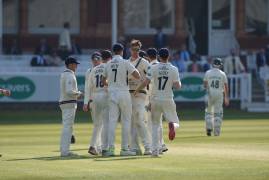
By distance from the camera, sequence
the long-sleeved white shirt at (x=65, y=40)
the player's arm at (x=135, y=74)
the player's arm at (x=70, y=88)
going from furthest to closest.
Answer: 1. the long-sleeved white shirt at (x=65, y=40)
2. the player's arm at (x=70, y=88)
3. the player's arm at (x=135, y=74)

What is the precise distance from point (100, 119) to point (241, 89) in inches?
765

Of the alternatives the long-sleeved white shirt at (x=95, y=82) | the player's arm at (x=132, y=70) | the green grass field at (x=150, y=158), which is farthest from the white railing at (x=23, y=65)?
the player's arm at (x=132, y=70)

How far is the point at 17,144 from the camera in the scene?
24.4 meters

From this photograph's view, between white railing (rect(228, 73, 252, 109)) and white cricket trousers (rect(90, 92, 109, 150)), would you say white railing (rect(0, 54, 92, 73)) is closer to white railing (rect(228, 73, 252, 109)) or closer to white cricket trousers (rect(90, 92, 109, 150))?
white railing (rect(228, 73, 252, 109))

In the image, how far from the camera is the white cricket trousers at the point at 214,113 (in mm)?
27219

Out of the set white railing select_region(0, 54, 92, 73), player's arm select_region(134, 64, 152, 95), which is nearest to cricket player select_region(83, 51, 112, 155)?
player's arm select_region(134, 64, 152, 95)

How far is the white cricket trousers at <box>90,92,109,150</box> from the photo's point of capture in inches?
844

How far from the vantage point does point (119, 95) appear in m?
20.8

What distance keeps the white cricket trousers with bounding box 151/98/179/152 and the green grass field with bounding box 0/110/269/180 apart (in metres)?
0.45

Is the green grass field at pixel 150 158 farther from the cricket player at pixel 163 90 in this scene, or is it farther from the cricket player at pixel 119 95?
the cricket player at pixel 163 90

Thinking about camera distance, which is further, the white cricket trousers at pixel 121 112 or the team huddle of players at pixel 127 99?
the white cricket trousers at pixel 121 112

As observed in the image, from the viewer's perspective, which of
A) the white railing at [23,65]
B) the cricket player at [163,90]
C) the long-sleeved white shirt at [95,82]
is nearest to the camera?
the cricket player at [163,90]

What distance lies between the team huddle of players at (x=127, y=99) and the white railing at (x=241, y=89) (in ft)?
60.6

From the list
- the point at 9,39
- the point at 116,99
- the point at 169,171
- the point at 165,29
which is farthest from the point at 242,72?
the point at 169,171
